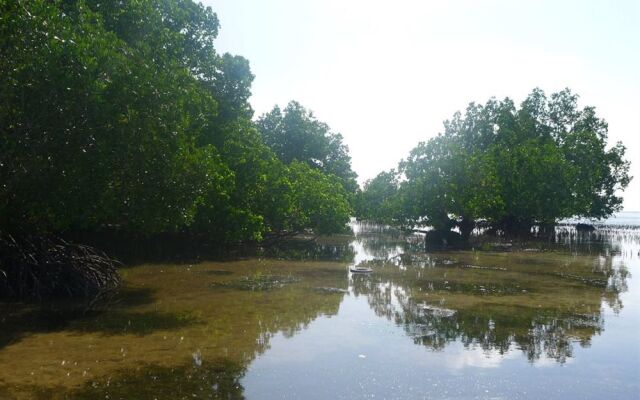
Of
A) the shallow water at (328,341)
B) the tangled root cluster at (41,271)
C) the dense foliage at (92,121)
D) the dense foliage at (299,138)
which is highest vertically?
the dense foliage at (299,138)

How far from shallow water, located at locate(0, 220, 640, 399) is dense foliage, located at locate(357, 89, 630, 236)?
24.7 metres

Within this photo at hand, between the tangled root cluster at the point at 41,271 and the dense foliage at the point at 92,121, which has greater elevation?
the dense foliage at the point at 92,121

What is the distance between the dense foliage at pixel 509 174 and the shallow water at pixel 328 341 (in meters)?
24.7

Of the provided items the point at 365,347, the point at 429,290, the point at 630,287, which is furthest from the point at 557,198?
the point at 365,347

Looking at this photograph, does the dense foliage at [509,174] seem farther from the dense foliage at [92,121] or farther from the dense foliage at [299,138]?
the dense foliage at [92,121]

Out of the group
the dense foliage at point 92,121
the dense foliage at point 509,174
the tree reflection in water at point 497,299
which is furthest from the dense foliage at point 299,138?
the dense foliage at point 92,121

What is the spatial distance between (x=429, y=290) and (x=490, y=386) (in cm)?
1156

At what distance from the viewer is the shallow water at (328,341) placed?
10.1 meters

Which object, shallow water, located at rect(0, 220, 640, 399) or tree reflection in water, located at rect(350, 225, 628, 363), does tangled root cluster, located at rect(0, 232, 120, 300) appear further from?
tree reflection in water, located at rect(350, 225, 628, 363)

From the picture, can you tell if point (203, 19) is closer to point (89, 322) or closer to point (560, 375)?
point (89, 322)

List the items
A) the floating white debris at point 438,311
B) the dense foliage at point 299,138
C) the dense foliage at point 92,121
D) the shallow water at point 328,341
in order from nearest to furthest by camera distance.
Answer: the shallow water at point 328,341 < the dense foliage at point 92,121 < the floating white debris at point 438,311 < the dense foliage at point 299,138

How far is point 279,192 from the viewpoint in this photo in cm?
3562

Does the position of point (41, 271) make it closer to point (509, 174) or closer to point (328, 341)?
point (328, 341)

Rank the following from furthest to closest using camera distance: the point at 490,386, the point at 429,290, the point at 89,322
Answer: the point at 429,290, the point at 89,322, the point at 490,386
